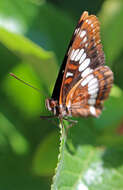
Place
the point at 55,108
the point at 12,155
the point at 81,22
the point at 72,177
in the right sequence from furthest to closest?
the point at 12,155
the point at 55,108
the point at 81,22
the point at 72,177

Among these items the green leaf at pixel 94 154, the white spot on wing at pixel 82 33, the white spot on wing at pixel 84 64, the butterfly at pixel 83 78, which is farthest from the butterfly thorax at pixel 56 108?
the white spot on wing at pixel 82 33

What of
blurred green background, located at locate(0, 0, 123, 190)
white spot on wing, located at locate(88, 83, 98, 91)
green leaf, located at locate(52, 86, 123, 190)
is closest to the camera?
green leaf, located at locate(52, 86, 123, 190)

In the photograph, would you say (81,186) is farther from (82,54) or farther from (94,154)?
(82,54)

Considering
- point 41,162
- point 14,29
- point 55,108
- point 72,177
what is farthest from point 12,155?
point 14,29

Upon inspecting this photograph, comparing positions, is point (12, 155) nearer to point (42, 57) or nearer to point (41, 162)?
point (41, 162)

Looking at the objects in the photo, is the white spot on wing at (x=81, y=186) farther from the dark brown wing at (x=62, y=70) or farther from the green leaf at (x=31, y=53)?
the green leaf at (x=31, y=53)

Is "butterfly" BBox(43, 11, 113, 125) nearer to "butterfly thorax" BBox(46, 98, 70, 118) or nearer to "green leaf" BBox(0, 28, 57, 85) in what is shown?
"butterfly thorax" BBox(46, 98, 70, 118)

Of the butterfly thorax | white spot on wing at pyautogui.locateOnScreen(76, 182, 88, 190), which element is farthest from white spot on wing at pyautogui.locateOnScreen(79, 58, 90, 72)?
white spot on wing at pyautogui.locateOnScreen(76, 182, 88, 190)
